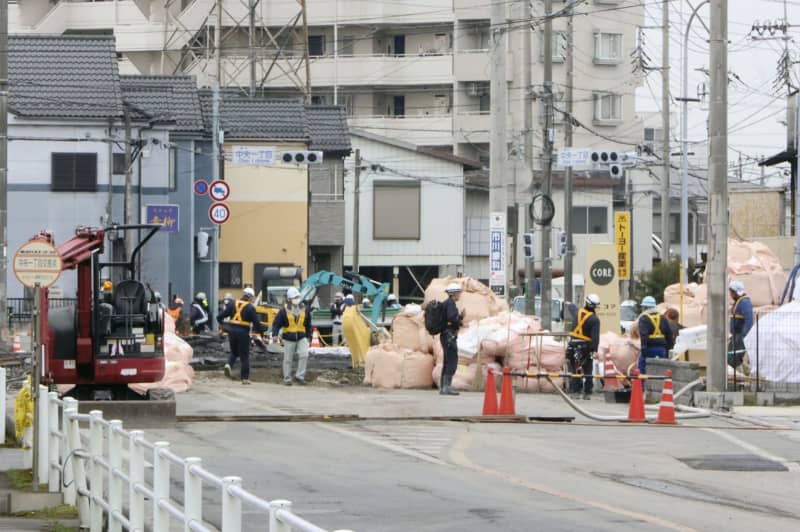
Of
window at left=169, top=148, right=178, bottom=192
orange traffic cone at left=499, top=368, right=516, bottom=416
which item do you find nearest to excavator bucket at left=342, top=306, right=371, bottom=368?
orange traffic cone at left=499, top=368, right=516, bottom=416

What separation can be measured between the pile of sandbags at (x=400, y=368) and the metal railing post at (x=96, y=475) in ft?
53.9

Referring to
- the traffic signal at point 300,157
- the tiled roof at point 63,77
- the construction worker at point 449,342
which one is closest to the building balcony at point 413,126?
the tiled roof at point 63,77

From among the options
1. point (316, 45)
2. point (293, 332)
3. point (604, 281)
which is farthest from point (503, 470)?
point (316, 45)

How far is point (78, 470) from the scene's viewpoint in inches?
511

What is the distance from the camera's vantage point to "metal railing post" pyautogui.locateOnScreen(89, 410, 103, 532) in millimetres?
12133

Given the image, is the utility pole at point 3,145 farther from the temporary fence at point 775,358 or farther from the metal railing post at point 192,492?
the metal railing post at point 192,492

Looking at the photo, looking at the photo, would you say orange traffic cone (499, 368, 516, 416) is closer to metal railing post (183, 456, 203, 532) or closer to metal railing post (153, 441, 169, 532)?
metal railing post (153, 441, 169, 532)

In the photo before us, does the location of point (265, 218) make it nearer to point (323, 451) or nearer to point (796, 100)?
point (796, 100)

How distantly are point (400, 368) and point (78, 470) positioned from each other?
1606cm

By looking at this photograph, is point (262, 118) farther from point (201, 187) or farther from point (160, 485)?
point (160, 485)

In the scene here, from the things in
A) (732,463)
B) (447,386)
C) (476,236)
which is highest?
(476,236)

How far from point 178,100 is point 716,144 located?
112ft

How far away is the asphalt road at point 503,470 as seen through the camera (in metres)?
12.5

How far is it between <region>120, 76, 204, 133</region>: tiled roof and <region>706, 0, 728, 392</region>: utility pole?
31.0m
